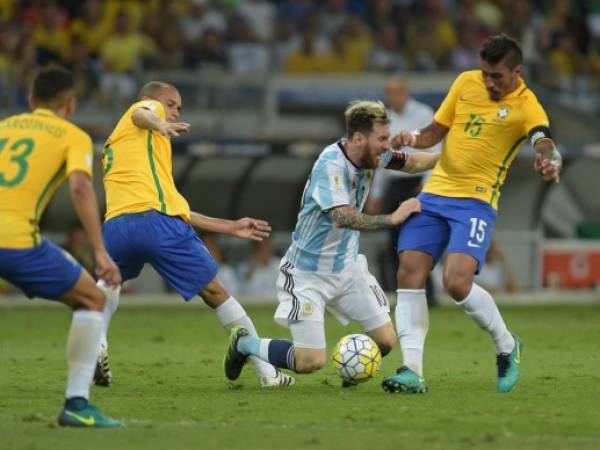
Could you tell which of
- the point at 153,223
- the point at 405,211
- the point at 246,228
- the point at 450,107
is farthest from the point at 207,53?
the point at 405,211

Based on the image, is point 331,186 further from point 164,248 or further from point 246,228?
point 164,248

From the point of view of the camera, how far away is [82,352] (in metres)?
7.71

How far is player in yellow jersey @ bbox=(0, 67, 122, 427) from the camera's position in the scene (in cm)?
768

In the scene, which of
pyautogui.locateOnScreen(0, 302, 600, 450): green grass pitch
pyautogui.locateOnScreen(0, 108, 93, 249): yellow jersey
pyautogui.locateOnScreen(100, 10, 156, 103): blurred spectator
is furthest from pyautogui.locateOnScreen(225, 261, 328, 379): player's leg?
pyautogui.locateOnScreen(100, 10, 156, 103): blurred spectator

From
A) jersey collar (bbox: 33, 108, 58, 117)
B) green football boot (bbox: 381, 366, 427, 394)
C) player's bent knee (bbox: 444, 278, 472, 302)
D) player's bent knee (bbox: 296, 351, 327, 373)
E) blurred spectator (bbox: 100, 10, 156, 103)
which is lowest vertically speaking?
green football boot (bbox: 381, 366, 427, 394)

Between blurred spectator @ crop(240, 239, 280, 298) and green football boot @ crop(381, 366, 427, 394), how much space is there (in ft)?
33.8

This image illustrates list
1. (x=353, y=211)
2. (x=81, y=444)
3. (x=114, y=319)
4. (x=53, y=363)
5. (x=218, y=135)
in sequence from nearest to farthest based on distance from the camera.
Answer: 1. (x=81, y=444)
2. (x=353, y=211)
3. (x=53, y=363)
4. (x=114, y=319)
5. (x=218, y=135)

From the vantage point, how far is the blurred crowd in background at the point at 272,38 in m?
19.6

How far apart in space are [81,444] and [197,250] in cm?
293

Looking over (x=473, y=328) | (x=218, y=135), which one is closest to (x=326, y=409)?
(x=473, y=328)

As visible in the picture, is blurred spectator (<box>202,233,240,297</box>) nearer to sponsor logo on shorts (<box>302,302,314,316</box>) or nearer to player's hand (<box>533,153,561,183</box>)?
sponsor logo on shorts (<box>302,302,314,316</box>)

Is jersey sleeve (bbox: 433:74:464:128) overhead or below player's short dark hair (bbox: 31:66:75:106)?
overhead

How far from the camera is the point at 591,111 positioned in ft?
68.6

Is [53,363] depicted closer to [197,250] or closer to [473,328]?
[197,250]
